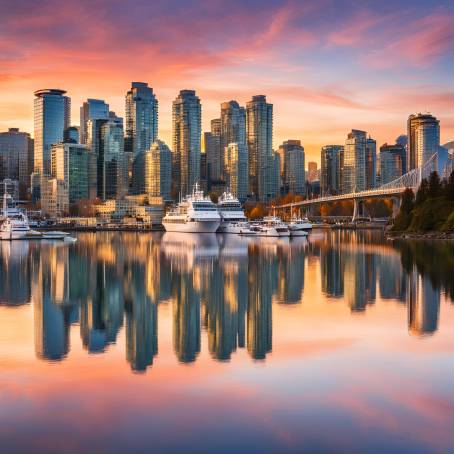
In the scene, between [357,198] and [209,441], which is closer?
[209,441]

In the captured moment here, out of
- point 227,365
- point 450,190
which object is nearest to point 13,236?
point 450,190

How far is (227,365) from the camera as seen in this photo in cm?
1441

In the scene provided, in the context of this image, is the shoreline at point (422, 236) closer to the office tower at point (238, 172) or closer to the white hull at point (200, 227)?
the white hull at point (200, 227)

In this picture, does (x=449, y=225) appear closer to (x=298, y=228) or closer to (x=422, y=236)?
(x=422, y=236)

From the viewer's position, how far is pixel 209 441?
1016cm

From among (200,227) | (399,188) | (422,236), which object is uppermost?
(399,188)

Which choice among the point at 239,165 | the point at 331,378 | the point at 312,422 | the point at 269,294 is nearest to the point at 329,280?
the point at 269,294

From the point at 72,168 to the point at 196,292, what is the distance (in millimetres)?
152141

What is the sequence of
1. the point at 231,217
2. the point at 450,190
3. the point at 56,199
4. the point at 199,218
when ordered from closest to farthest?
1. the point at 450,190
2. the point at 199,218
3. the point at 231,217
4. the point at 56,199

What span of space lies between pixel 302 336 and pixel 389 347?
7.22ft

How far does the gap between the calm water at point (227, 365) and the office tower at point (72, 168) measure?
145 metres

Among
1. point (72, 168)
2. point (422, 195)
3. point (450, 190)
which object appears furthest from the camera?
point (72, 168)

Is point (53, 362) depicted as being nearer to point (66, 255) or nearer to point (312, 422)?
point (312, 422)

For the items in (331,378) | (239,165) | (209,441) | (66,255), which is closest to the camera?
(209,441)
